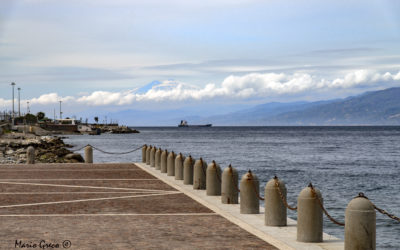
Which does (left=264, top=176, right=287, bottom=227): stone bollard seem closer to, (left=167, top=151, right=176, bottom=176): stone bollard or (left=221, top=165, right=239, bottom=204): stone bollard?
(left=221, top=165, right=239, bottom=204): stone bollard

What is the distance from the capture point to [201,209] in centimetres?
1484

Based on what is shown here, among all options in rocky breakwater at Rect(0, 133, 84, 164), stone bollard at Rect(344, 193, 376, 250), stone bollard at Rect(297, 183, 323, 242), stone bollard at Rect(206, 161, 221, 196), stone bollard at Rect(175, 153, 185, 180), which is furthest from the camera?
rocky breakwater at Rect(0, 133, 84, 164)

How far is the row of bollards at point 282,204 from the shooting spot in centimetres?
940

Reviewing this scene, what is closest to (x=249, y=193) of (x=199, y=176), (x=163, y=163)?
(x=199, y=176)

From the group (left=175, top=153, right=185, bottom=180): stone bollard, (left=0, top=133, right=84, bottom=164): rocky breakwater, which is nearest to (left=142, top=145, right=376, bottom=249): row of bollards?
(left=175, top=153, right=185, bottom=180): stone bollard

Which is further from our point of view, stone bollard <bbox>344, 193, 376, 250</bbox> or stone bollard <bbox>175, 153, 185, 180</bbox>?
stone bollard <bbox>175, 153, 185, 180</bbox>

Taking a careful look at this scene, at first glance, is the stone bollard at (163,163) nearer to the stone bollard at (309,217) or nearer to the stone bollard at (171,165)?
the stone bollard at (171,165)

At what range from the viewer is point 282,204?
12484mm

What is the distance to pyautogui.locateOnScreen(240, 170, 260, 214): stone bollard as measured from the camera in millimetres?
13977

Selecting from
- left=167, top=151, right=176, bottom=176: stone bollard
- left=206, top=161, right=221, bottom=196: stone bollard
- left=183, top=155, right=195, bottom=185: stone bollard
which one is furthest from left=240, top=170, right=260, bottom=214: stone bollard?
left=167, top=151, right=176, bottom=176: stone bollard

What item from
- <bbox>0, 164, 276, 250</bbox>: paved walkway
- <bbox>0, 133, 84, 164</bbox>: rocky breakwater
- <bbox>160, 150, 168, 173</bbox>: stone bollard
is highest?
<bbox>160, 150, 168, 173</bbox>: stone bollard

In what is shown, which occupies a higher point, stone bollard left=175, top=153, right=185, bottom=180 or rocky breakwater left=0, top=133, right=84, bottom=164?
stone bollard left=175, top=153, right=185, bottom=180

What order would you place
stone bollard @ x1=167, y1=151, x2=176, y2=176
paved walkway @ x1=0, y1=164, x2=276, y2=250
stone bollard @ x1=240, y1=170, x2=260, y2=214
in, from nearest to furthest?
1. paved walkway @ x1=0, y1=164, x2=276, y2=250
2. stone bollard @ x1=240, y1=170, x2=260, y2=214
3. stone bollard @ x1=167, y1=151, x2=176, y2=176

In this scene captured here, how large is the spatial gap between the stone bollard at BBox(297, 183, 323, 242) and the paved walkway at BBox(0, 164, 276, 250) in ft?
2.47
